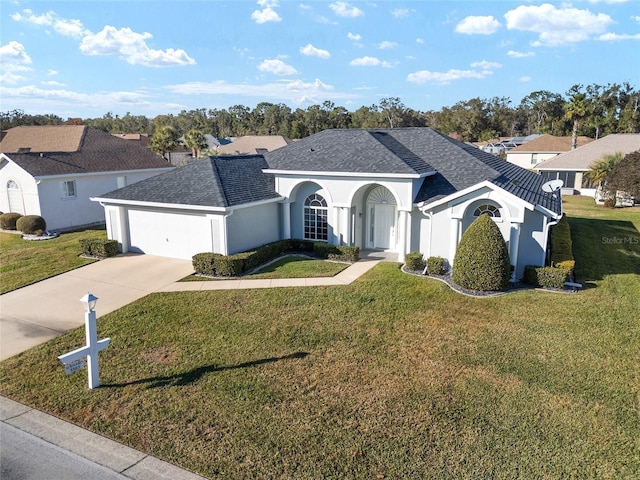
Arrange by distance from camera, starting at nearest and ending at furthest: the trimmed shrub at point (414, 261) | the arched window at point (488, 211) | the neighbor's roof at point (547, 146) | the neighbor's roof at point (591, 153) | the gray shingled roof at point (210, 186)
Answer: the arched window at point (488, 211)
the trimmed shrub at point (414, 261)
the gray shingled roof at point (210, 186)
the neighbor's roof at point (591, 153)
the neighbor's roof at point (547, 146)

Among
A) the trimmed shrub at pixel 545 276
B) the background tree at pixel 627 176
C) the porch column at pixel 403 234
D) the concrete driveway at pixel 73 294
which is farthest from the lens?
the background tree at pixel 627 176

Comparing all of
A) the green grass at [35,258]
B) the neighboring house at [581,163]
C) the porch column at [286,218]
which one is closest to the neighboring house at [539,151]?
the neighboring house at [581,163]

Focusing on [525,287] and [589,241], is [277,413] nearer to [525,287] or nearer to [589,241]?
[525,287]

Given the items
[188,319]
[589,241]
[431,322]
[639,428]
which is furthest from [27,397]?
[589,241]

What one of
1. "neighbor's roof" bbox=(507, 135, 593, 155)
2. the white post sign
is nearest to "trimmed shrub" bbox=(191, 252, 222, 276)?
the white post sign

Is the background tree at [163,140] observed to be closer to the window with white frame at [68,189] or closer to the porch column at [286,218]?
the window with white frame at [68,189]

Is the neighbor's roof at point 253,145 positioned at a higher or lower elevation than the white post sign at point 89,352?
higher

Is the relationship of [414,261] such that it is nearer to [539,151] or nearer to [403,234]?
[403,234]
